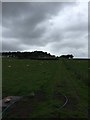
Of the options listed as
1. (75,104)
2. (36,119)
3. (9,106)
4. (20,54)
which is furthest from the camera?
(20,54)

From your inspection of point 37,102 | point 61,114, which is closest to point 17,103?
point 37,102

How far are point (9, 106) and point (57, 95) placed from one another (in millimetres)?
4958

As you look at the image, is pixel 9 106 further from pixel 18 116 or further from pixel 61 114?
pixel 61 114

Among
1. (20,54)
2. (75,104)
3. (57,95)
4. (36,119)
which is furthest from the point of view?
(20,54)

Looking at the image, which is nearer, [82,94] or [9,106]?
[9,106]

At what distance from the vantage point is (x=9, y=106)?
14.7 meters

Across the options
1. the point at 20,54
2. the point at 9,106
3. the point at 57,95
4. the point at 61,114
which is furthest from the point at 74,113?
the point at 20,54

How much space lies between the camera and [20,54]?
197125 mm

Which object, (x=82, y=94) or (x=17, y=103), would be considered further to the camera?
(x=82, y=94)

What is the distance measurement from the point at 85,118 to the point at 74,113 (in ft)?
3.66

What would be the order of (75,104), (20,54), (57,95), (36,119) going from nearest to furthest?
(36,119) < (75,104) < (57,95) < (20,54)

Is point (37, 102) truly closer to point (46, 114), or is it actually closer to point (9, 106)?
point (9, 106)

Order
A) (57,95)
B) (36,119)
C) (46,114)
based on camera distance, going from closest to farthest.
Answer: (36,119) < (46,114) < (57,95)

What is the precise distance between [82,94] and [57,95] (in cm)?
177
